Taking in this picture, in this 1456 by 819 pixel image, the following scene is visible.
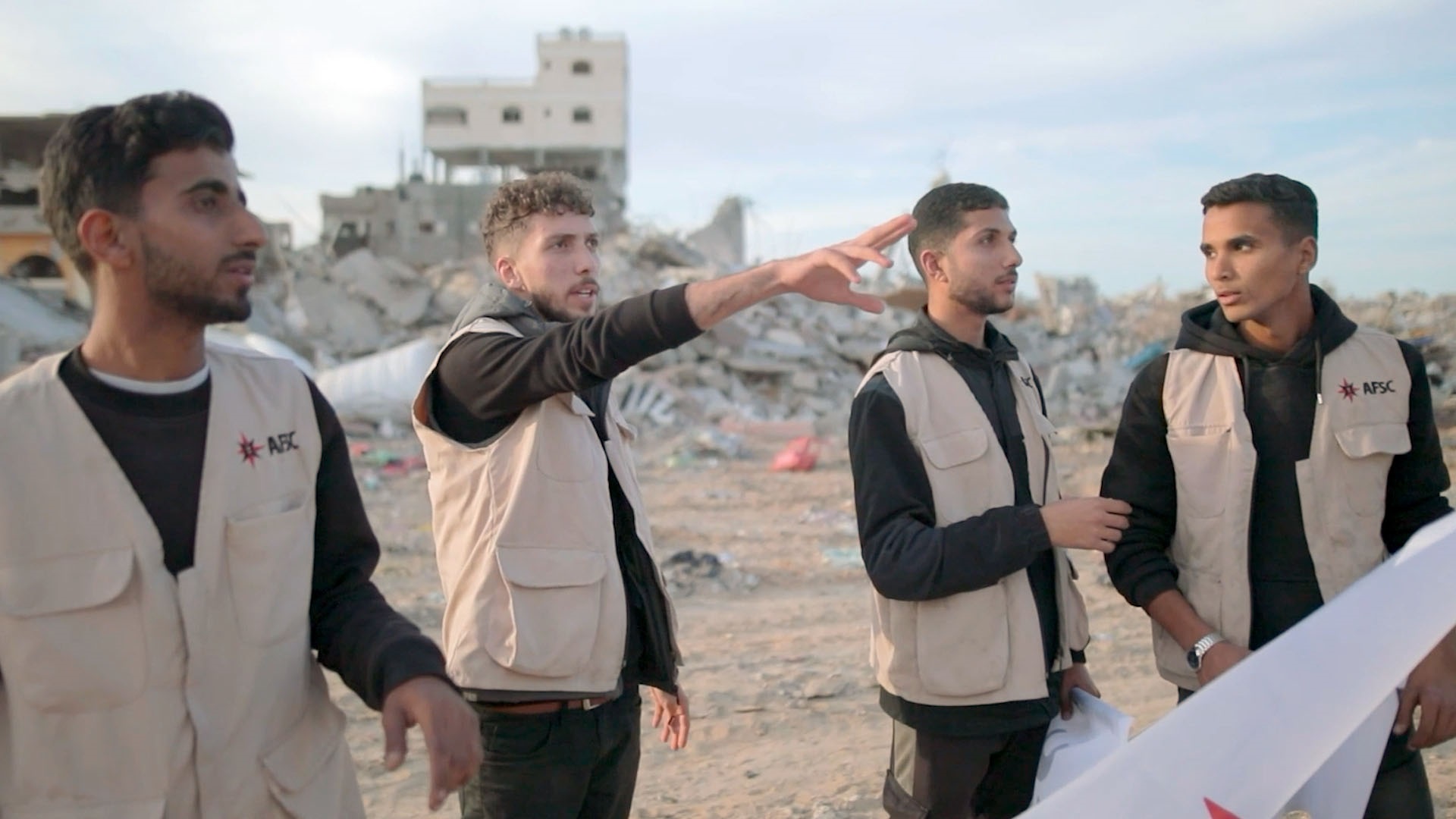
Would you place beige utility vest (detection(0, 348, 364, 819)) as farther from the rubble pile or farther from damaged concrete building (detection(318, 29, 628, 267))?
damaged concrete building (detection(318, 29, 628, 267))

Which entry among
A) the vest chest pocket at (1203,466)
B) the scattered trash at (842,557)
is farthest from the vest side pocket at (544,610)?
the scattered trash at (842,557)

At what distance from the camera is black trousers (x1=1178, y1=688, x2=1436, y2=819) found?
264 cm

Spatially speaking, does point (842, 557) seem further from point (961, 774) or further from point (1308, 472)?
point (1308, 472)

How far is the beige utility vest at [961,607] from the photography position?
274cm

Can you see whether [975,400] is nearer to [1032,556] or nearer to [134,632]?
[1032,556]

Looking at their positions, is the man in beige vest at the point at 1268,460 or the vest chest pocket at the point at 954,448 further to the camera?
the vest chest pocket at the point at 954,448

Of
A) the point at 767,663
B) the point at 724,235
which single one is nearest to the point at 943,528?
the point at 767,663

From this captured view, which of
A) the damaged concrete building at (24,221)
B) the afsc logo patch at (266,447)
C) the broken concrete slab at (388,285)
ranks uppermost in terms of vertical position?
the damaged concrete building at (24,221)

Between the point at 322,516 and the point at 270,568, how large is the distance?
20 centimetres

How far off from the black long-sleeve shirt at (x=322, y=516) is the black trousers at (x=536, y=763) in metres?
0.67

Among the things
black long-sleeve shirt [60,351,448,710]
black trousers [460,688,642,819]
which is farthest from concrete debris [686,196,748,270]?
black long-sleeve shirt [60,351,448,710]

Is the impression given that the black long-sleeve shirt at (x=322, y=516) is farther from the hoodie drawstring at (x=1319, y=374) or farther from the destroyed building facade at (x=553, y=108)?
the destroyed building facade at (x=553, y=108)

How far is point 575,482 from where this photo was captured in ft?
8.73

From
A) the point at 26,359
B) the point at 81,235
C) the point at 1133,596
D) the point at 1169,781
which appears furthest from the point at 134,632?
the point at 26,359
